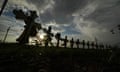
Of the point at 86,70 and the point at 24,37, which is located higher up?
the point at 24,37

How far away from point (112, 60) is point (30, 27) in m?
9.06

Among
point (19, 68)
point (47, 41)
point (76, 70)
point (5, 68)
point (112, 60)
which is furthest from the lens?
point (47, 41)

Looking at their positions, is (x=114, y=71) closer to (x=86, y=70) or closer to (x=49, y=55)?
(x=86, y=70)

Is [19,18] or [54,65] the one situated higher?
[19,18]

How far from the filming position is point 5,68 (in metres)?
5.84

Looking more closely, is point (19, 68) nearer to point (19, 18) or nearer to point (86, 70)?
point (86, 70)

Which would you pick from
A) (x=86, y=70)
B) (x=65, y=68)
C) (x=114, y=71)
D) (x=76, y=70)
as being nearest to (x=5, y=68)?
(x=65, y=68)

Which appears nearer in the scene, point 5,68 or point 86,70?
point 5,68

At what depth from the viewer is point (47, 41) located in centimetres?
1652

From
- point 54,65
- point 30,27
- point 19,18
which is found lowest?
point 54,65

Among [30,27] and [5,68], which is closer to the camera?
[5,68]

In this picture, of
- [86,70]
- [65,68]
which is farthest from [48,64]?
[86,70]

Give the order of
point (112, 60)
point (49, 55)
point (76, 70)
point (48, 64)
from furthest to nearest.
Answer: point (112, 60), point (49, 55), point (76, 70), point (48, 64)

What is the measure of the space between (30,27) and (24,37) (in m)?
1.15
